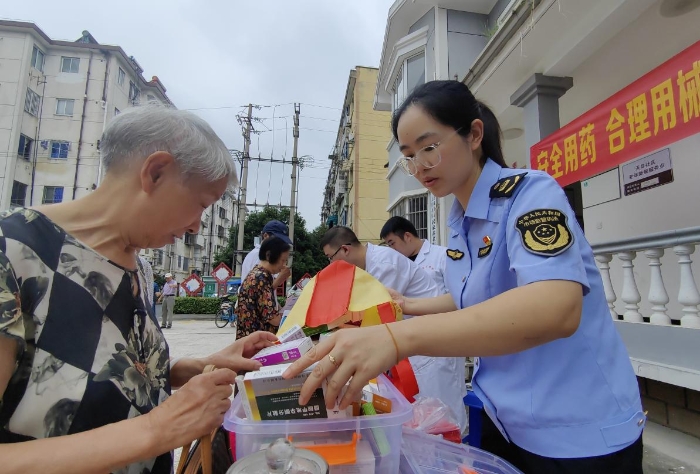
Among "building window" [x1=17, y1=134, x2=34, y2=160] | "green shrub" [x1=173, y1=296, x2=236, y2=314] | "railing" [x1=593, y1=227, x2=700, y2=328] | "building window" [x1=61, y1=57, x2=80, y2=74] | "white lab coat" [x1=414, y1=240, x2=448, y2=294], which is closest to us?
"railing" [x1=593, y1=227, x2=700, y2=328]

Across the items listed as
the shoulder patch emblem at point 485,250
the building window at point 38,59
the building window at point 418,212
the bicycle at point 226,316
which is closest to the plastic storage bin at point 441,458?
the shoulder patch emblem at point 485,250

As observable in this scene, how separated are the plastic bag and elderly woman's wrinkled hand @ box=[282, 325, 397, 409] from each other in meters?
0.39

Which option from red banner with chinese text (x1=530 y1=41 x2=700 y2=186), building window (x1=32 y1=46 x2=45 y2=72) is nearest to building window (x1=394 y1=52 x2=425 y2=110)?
red banner with chinese text (x1=530 y1=41 x2=700 y2=186)

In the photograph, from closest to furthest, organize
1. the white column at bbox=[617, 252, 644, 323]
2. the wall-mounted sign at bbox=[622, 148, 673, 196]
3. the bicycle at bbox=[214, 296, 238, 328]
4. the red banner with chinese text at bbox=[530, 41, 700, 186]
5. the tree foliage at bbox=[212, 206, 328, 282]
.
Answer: the red banner with chinese text at bbox=[530, 41, 700, 186]
the white column at bbox=[617, 252, 644, 323]
the wall-mounted sign at bbox=[622, 148, 673, 196]
the bicycle at bbox=[214, 296, 238, 328]
the tree foliage at bbox=[212, 206, 328, 282]

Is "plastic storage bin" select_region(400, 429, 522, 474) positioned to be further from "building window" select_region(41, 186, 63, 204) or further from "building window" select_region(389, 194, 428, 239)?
"building window" select_region(41, 186, 63, 204)

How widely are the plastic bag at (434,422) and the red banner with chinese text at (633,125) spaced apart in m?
2.63

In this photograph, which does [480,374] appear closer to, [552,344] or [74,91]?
[552,344]

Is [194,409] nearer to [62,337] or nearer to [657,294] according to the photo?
[62,337]

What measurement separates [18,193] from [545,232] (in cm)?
2987

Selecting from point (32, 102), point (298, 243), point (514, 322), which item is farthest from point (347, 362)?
point (32, 102)

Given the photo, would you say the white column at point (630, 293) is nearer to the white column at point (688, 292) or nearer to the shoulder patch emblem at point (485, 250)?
the white column at point (688, 292)

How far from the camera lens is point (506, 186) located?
95cm

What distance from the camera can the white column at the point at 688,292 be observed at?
2.52 metres

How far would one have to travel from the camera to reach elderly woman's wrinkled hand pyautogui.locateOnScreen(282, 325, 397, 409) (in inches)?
25.3
